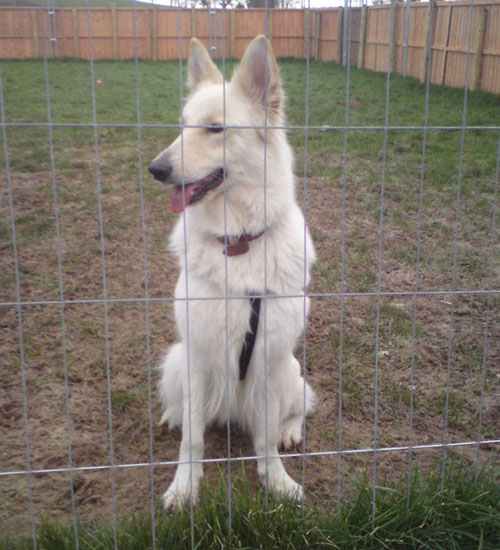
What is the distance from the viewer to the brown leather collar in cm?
222

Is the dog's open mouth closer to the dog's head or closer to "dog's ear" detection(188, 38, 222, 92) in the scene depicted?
the dog's head

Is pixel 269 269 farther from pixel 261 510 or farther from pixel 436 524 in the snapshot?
pixel 436 524

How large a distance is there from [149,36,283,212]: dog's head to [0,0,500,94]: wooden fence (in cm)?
38

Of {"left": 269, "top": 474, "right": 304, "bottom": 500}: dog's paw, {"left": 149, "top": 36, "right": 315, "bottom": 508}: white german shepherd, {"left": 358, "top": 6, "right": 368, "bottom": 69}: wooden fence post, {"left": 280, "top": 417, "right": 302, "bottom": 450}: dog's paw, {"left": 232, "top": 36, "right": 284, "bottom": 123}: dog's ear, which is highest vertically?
{"left": 358, "top": 6, "right": 368, "bottom": 69}: wooden fence post

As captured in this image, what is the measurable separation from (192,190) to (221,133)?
0.26m

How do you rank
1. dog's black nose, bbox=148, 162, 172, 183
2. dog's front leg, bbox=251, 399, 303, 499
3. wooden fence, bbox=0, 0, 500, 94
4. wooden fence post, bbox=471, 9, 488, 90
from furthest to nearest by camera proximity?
wooden fence post, bbox=471, 9, 488, 90 < wooden fence, bbox=0, 0, 500, 94 < dog's front leg, bbox=251, 399, 303, 499 < dog's black nose, bbox=148, 162, 172, 183

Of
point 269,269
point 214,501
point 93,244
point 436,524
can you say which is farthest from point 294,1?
point 93,244

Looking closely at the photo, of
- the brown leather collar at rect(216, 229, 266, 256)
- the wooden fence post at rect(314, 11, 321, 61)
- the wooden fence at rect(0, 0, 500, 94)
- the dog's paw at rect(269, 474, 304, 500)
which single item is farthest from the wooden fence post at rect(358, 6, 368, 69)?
the dog's paw at rect(269, 474, 304, 500)

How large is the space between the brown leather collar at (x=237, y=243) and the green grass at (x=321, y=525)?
0.91 meters

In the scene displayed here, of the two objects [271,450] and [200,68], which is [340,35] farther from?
[271,450]

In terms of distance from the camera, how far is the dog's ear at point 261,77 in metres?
1.96

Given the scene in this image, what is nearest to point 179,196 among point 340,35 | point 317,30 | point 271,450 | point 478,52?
point 271,450

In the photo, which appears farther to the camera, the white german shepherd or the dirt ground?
A: the dirt ground

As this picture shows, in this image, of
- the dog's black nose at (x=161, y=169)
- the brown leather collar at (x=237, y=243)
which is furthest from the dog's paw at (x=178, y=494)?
the dog's black nose at (x=161, y=169)
